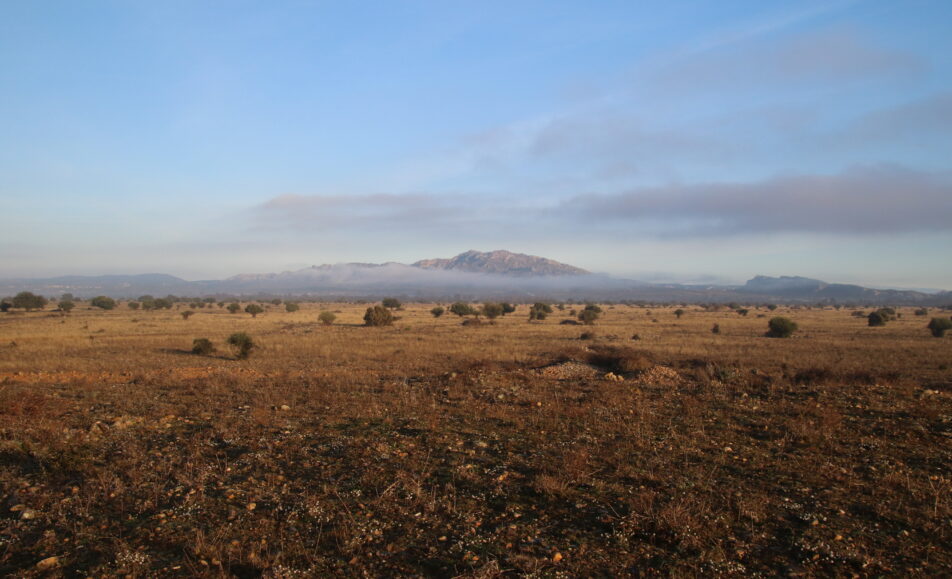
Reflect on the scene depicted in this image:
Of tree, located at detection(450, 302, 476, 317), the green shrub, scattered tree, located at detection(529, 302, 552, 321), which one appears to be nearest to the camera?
the green shrub

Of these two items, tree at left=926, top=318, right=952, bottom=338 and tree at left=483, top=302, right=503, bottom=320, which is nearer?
tree at left=926, top=318, right=952, bottom=338

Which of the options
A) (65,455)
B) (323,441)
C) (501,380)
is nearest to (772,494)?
(323,441)

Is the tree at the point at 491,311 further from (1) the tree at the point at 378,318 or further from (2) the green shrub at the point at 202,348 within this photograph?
(2) the green shrub at the point at 202,348

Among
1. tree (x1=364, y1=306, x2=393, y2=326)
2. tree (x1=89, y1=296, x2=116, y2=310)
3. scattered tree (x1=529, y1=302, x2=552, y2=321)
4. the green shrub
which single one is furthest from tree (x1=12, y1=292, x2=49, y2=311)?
scattered tree (x1=529, y1=302, x2=552, y2=321)

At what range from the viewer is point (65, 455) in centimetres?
755

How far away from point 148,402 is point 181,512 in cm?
806

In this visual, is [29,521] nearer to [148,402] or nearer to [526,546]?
[526,546]

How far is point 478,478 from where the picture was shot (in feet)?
23.2

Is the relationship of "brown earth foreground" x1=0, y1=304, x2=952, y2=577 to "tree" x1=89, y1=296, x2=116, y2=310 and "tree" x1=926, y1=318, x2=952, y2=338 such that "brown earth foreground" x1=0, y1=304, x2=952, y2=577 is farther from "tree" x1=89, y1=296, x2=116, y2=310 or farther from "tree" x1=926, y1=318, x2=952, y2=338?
"tree" x1=89, y1=296, x2=116, y2=310

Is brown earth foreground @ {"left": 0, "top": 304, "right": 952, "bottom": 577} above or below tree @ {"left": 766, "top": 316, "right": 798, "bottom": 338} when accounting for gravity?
above

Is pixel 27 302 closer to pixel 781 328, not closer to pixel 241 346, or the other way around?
pixel 241 346

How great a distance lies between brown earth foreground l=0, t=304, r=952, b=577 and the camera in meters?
5.07

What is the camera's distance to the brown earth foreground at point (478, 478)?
16.6ft

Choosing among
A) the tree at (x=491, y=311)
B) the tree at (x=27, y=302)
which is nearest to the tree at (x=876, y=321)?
the tree at (x=491, y=311)
